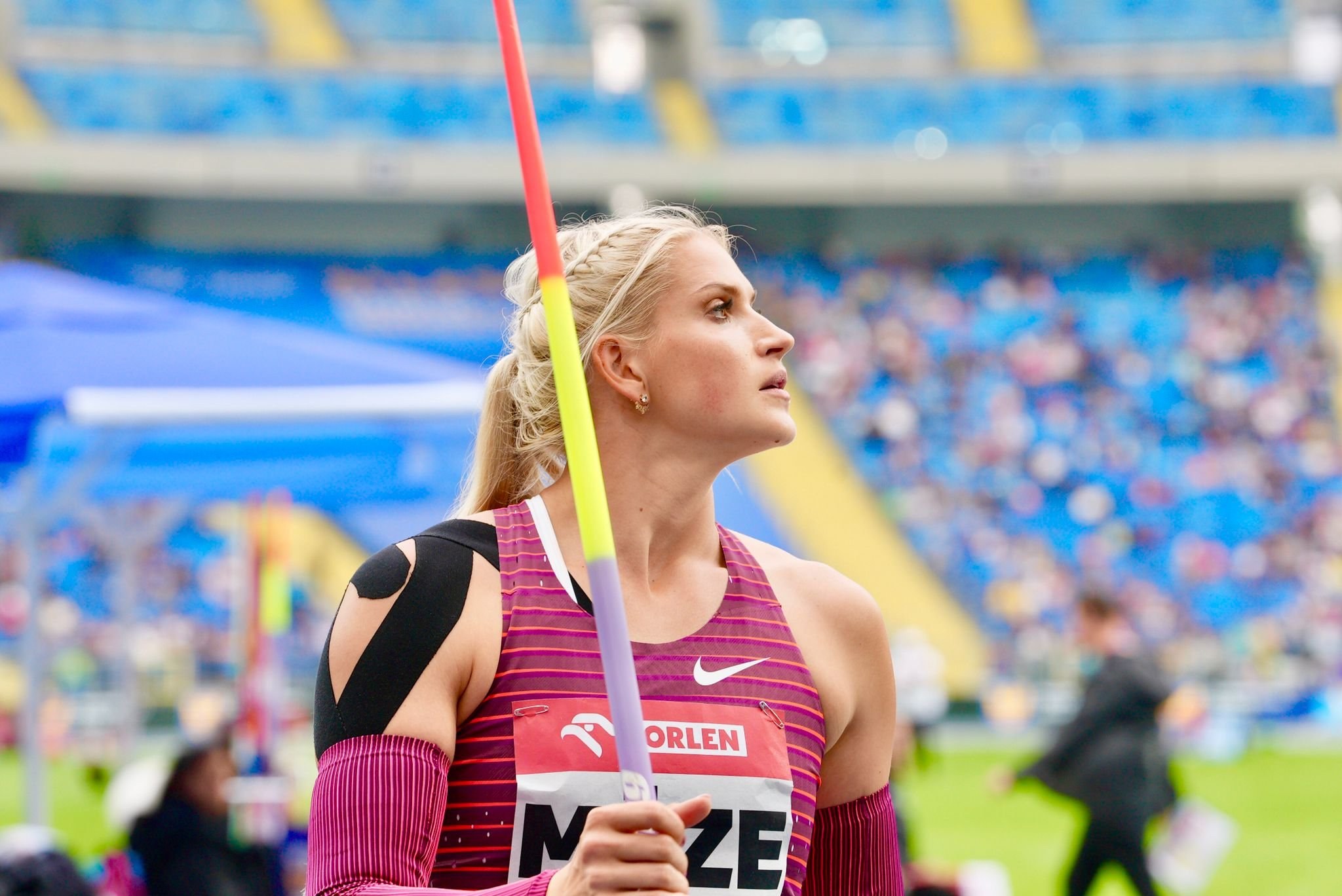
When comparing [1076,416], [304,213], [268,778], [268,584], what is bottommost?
[268,778]

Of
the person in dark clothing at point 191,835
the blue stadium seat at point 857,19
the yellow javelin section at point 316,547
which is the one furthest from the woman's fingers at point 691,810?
the blue stadium seat at point 857,19

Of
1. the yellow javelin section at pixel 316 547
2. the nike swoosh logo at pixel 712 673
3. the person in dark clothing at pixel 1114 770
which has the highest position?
the yellow javelin section at pixel 316 547

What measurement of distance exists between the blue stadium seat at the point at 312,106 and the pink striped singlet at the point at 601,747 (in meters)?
24.9

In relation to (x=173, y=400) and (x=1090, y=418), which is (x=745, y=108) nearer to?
(x=1090, y=418)

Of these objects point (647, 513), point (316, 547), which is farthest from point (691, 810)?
point (316, 547)

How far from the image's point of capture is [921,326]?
25984mm

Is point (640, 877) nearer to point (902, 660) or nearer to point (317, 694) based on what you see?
point (317, 694)

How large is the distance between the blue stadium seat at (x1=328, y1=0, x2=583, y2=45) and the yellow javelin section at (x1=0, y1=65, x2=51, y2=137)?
5.22m

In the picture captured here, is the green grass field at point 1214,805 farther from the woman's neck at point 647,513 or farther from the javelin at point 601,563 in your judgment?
the javelin at point 601,563

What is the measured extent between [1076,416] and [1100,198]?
5.05 m

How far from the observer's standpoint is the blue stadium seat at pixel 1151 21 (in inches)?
1089

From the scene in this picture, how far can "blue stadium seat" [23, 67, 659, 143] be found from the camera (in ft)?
84.8

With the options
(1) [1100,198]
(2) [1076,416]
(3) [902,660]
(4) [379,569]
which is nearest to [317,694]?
(4) [379,569]

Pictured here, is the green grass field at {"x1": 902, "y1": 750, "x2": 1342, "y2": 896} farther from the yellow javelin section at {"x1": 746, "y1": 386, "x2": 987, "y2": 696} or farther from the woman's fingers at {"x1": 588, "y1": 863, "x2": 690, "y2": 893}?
the woman's fingers at {"x1": 588, "y1": 863, "x2": 690, "y2": 893}
